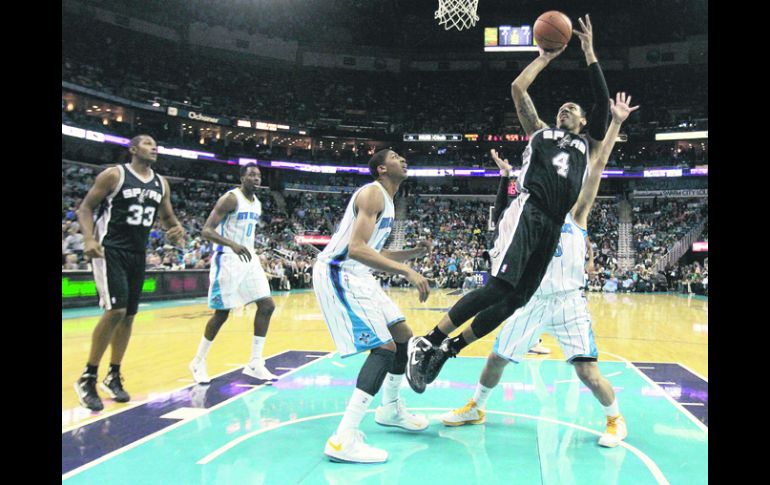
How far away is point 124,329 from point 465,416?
10.5 feet

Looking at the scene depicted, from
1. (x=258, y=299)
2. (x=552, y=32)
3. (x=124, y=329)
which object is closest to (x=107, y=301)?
(x=124, y=329)

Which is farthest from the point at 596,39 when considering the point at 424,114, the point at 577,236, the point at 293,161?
the point at 577,236

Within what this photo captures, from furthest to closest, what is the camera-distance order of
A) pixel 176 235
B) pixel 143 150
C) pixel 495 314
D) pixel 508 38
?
pixel 508 38 → pixel 176 235 → pixel 143 150 → pixel 495 314

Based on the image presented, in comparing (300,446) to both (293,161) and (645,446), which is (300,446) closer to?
(645,446)

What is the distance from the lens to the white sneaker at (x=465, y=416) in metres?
4.44

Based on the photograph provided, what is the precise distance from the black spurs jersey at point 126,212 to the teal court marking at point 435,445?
5.78 ft

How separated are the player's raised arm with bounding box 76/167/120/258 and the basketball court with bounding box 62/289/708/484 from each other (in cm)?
140

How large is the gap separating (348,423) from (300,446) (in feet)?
1.60

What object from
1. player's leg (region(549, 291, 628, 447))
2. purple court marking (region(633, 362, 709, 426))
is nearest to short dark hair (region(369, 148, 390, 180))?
player's leg (region(549, 291, 628, 447))

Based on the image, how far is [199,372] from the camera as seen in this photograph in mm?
5797

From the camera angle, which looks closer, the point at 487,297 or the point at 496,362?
the point at 487,297

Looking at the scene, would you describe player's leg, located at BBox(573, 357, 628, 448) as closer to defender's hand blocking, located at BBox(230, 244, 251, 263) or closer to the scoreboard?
defender's hand blocking, located at BBox(230, 244, 251, 263)

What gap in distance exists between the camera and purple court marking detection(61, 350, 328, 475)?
143 inches

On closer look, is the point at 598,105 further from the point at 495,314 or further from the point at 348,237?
the point at 348,237
